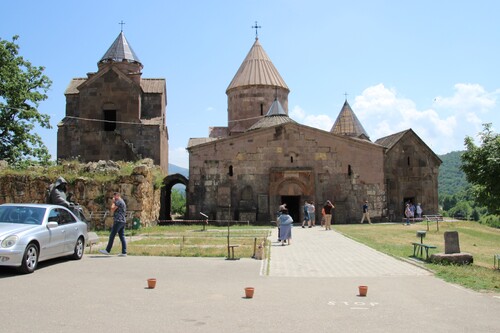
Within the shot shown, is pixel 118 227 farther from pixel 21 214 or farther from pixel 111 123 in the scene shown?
pixel 111 123

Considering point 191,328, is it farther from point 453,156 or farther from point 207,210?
point 453,156

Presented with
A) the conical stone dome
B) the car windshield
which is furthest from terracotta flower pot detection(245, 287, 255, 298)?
the conical stone dome

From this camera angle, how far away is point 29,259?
8758mm

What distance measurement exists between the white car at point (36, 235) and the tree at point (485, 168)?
9.63m

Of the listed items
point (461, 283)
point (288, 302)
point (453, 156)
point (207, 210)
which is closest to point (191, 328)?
point (288, 302)

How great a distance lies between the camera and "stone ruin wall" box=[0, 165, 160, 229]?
69.3 feet

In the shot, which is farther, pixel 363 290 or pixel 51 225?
pixel 51 225

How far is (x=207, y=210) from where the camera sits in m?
27.2

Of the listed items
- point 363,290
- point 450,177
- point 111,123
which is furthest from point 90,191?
point 450,177

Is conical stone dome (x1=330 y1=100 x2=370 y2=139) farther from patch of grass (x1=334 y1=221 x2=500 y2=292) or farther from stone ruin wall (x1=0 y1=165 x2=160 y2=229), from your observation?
stone ruin wall (x1=0 y1=165 x2=160 y2=229)

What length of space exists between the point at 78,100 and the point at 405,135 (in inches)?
822

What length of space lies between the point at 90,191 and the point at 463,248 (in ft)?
48.5

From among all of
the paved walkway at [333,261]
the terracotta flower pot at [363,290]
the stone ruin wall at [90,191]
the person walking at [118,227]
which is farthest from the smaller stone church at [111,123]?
the terracotta flower pot at [363,290]

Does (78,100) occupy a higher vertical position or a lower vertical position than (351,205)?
higher
